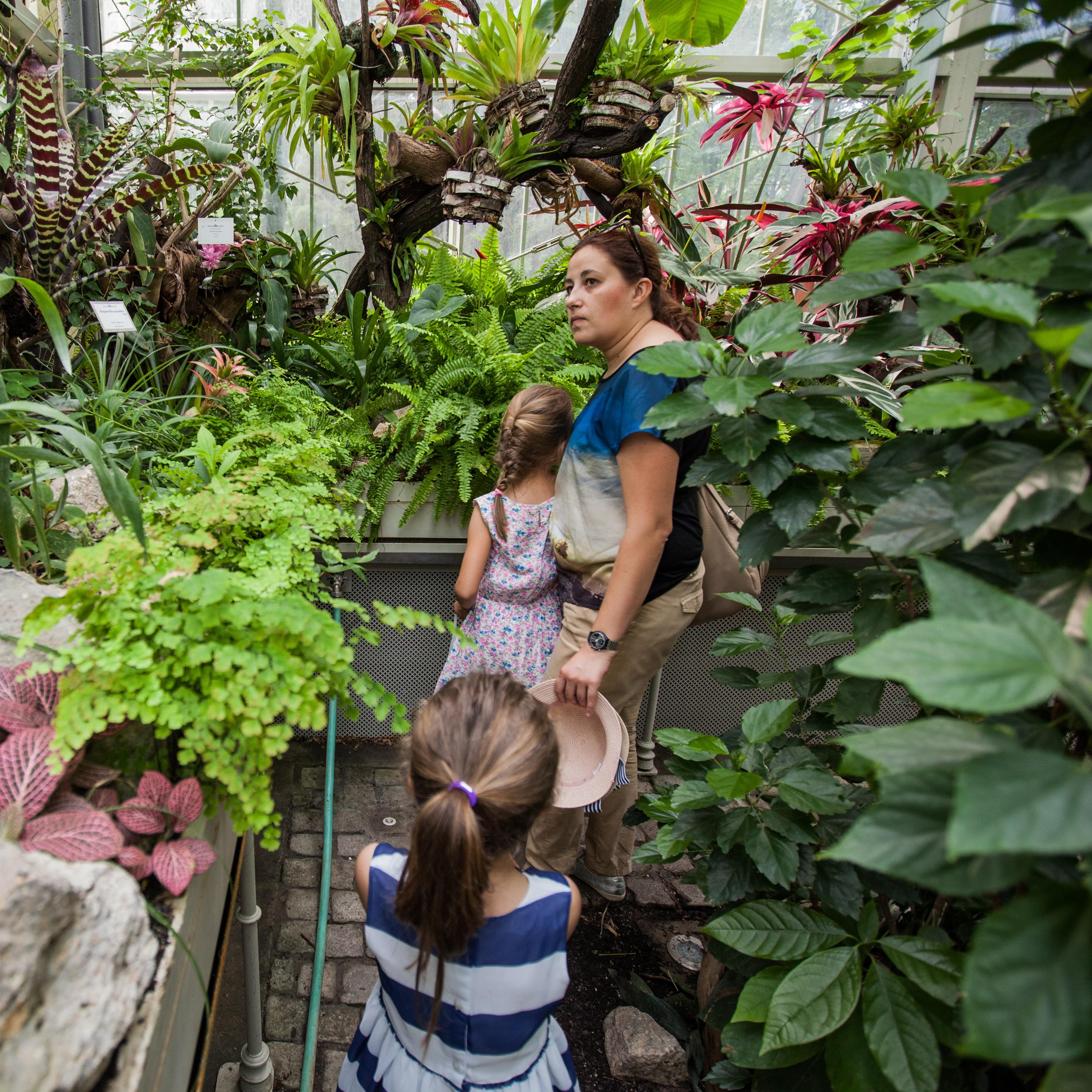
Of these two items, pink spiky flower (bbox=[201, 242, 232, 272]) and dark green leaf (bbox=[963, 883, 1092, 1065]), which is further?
pink spiky flower (bbox=[201, 242, 232, 272])

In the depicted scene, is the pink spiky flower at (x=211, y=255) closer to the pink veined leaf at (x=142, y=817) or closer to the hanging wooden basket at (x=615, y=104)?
the hanging wooden basket at (x=615, y=104)

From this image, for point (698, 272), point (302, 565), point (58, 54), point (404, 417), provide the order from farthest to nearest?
point (58, 54), point (404, 417), point (698, 272), point (302, 565)

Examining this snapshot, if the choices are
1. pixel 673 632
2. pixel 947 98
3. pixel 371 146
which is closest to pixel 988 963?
pixel 673 632

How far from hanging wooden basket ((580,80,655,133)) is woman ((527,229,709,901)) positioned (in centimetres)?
146

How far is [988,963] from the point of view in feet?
1.63

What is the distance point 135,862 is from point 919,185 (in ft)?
4.55

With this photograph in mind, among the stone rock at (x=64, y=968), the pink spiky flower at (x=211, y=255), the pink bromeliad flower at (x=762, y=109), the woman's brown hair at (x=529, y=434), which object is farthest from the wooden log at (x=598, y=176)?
the stone rock at (x=64, y=968)

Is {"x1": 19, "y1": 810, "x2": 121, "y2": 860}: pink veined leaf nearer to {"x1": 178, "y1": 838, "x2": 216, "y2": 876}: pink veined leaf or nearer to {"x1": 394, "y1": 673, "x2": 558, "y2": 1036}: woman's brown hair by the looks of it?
{"x1": 178, "y1": 838, "x2": 216, "y2": 876}: pink veined leaf

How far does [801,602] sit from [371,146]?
346 centimetres

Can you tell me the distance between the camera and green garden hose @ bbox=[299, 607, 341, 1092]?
4.81 ft

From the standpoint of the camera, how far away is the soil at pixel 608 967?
1805mm

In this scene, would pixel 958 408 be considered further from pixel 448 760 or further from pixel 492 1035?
pixel 492 1035

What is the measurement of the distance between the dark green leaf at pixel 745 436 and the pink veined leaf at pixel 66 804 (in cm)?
103

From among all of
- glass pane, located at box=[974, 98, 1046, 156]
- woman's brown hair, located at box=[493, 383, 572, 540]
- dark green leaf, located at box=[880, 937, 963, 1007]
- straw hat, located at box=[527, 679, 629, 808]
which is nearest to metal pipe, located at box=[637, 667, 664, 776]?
straw hat, located at box=[527, 679, 629, 808]
